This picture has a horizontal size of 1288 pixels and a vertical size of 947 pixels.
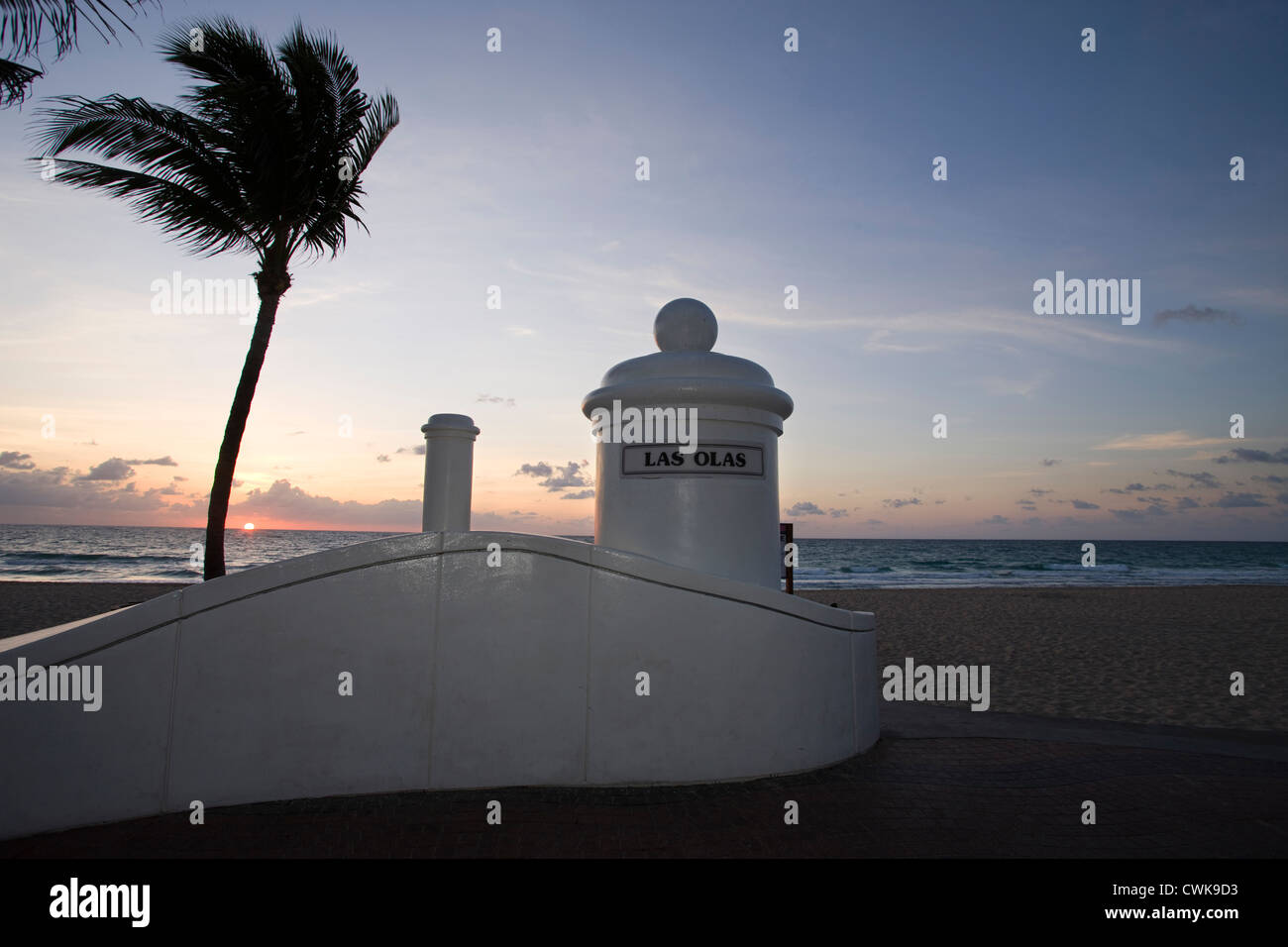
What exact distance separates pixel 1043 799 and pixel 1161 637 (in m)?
14.2

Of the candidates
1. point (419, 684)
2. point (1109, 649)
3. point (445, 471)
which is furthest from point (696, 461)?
point (1109, 649)

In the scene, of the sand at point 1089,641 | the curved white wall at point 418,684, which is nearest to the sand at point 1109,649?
the sand at point 1089,641

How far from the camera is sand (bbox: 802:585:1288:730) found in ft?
28.0

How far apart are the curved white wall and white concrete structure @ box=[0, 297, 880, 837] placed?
11mm

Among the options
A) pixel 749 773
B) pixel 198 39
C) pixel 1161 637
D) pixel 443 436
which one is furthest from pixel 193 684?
pixel 1161 637

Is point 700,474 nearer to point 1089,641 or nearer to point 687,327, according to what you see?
point 687,327

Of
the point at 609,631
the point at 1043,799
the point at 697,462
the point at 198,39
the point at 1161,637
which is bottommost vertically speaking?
the point at 1161,637

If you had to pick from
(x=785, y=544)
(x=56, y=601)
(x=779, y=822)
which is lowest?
(x=56, y=601)

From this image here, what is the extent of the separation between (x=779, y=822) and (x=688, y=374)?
3060 mm

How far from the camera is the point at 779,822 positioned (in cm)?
397

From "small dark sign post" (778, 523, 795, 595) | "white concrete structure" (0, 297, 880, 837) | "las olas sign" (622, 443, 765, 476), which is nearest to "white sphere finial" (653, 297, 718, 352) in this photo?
"las olas sign" (622, 443, 765, 476)

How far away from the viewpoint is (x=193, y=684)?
156 inches
